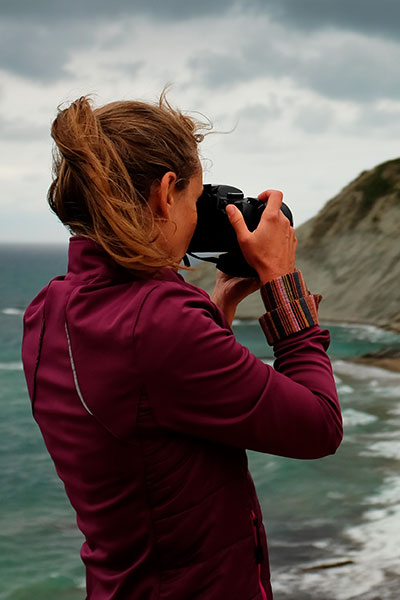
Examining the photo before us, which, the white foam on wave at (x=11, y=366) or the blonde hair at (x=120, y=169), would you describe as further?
the white foam on wave at (x=11, y=366)

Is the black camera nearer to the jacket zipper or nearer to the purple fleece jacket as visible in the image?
the purple fleece jacket

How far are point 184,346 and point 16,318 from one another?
111 ft

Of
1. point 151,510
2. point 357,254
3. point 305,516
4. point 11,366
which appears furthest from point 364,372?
point 151,510

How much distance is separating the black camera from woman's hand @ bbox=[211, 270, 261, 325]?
154 millimetres

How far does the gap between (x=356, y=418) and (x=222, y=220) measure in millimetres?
8813

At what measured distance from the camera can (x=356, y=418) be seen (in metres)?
10.0

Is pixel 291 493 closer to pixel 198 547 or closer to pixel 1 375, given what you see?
pixel 198 547

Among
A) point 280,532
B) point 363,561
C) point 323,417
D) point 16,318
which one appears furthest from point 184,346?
point 16,318

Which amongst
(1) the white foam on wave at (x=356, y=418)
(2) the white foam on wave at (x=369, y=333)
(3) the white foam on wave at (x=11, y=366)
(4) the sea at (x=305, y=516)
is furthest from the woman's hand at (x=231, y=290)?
(3) the white foam on wave at (x=11, y=366)

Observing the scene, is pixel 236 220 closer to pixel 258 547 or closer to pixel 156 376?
pixel 156 376

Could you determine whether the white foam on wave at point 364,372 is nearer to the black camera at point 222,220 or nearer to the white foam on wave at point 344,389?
the white foam on wave at point 344,389

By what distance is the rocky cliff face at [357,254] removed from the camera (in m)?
19.9

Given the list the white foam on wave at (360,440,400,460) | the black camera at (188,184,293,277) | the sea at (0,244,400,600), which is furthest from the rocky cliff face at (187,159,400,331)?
the black camera at (188,184,293,277)

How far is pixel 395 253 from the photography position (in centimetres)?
2133
